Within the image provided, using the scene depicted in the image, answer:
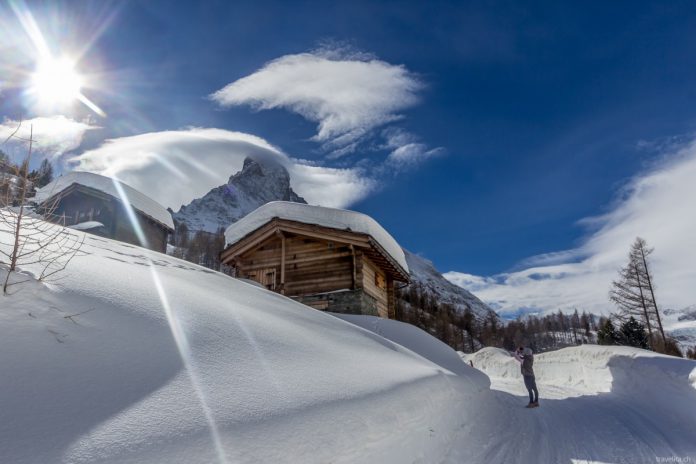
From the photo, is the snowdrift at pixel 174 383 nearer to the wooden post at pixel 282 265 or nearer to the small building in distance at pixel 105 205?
the wooden post at pixel 282 265

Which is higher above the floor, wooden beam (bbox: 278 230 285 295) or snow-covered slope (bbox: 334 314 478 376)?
wooden beam (bbox: 278 230 285 295)

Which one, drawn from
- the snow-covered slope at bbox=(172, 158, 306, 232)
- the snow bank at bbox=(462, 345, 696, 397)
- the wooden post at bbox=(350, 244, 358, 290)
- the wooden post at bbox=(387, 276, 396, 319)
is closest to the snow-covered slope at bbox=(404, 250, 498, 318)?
the snow-covered slope at bbox=(172, 158, 306, 232)

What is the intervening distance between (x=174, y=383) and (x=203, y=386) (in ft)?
0.54

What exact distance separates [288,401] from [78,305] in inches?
60.3

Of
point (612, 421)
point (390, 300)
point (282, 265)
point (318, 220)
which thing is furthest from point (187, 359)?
point (390, 300)

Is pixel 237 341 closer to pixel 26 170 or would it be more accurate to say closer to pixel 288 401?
pixel 288 401

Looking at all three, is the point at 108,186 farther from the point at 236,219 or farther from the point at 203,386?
the point at 236,219

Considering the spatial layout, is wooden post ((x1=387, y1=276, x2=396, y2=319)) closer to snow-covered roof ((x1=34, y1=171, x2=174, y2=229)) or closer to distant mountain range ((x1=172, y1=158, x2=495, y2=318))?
snow-covered roof ((x1=34, y1=171, x2=174, y2=229))

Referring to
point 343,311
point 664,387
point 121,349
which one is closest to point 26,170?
point 121,349

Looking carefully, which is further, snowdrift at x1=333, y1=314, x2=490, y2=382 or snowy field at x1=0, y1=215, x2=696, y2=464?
snowdrift at x1=333, y1=314, x2=490, y2=382

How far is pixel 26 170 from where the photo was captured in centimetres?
289

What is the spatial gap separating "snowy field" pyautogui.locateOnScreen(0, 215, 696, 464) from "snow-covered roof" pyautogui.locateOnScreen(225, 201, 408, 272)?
26.4 feet

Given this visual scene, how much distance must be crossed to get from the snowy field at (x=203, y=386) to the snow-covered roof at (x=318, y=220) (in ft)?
26.4

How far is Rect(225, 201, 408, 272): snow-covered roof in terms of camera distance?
44.9 ft
